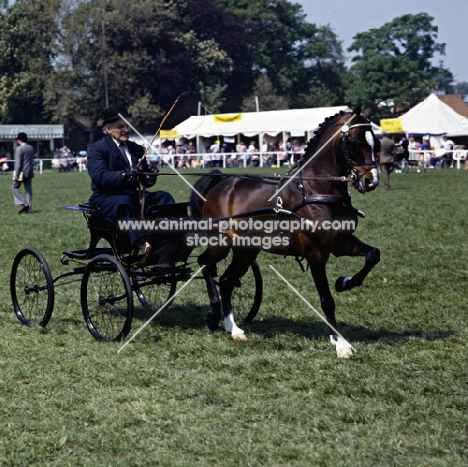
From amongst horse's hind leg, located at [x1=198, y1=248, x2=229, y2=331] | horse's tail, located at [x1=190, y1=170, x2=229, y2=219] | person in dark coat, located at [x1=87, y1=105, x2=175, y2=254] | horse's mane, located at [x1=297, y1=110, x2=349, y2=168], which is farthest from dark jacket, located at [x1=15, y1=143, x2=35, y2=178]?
horse's mane, located at [x1=297, y1=110, x2=349, y2=168]

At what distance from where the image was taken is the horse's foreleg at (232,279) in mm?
8337

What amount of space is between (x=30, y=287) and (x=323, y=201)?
3.27 m

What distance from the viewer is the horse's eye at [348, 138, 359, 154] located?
7.35 metres

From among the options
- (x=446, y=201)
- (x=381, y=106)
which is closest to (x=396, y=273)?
(x=446, y=201)

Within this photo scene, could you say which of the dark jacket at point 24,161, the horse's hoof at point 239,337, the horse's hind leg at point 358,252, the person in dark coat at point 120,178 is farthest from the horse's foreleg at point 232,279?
the dark jacket at point 24,161

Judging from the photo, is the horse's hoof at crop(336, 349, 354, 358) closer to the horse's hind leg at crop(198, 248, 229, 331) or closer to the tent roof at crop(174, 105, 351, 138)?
the horse's hind leg at crop(198, 248, 229, 331)

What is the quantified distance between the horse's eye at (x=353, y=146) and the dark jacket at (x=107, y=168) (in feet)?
6.80

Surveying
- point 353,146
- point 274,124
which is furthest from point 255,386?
point 274,124

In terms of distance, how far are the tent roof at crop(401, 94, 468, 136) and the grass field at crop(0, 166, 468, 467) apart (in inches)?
1718

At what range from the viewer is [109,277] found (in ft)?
27.8

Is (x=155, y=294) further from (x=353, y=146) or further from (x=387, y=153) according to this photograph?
(x=387, y=153)

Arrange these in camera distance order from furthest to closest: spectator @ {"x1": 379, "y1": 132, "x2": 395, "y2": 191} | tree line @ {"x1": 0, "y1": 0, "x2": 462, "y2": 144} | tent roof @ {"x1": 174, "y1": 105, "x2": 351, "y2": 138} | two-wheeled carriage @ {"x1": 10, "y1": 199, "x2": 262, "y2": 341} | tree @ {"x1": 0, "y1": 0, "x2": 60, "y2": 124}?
tree @ {"x1": 0, "y1": 0, "x2": 60, "y2": 124}, tree line @ {"x1": 0, "y1": 0, "x2": 462, "y2": 144}, tent roof @ {"x1": 174, "y1": 105, "x2": 351, "y2": 138}, spectator @ {"x1": 379, "y1": 132, "x2": 395, "y2": 191}, two-wheeled carriage @ {"x1": 10, "y1": 199, "x2": 262, "y2": 341}

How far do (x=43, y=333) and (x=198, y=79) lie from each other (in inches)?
2674

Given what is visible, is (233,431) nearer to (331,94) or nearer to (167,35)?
(167,35)
